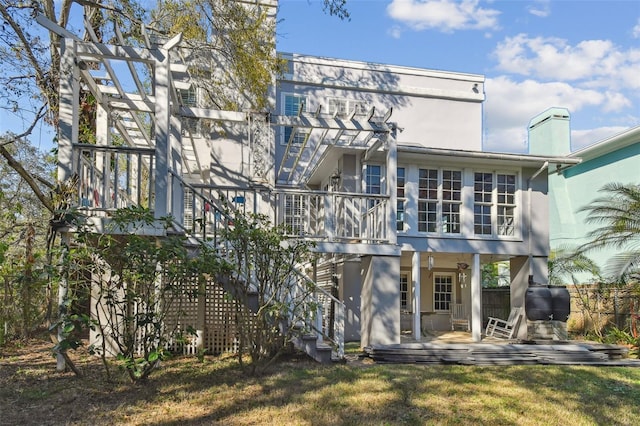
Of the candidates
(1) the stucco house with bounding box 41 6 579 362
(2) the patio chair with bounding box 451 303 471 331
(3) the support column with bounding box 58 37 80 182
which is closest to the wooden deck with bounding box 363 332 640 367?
(1) the stucco house with bounding box 41 6 579 362

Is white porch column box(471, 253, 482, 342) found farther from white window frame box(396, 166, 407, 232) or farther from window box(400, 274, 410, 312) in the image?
window box(400, 274, 410, 312)

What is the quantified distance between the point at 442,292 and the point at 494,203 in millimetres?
4620

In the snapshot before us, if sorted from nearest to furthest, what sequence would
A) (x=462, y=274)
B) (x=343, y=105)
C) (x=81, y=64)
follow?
(x=81, y=64)
(x=462, y=274)
(x=343, y=105)

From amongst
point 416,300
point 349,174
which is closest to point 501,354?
point 416,300

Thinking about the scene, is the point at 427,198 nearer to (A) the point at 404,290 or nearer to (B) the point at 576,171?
(A) the point at 404,290

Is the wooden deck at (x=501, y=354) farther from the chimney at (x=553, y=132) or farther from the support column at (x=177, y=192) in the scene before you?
the chimney at (x=553, y=132)

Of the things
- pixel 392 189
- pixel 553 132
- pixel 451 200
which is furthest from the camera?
pixel 553 132

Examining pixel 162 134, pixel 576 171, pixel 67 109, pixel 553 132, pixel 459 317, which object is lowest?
pixel 459 317

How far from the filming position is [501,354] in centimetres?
888

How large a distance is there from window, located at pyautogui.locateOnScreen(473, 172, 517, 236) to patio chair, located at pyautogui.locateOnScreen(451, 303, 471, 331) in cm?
348

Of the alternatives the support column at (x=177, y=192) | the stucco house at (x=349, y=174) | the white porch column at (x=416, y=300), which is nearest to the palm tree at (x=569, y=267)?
the stucco house at (x=349, y=174)

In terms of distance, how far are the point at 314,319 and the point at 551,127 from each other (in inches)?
601

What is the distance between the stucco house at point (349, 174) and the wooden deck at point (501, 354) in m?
0.83

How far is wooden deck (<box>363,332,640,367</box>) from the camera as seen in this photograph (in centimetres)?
841
